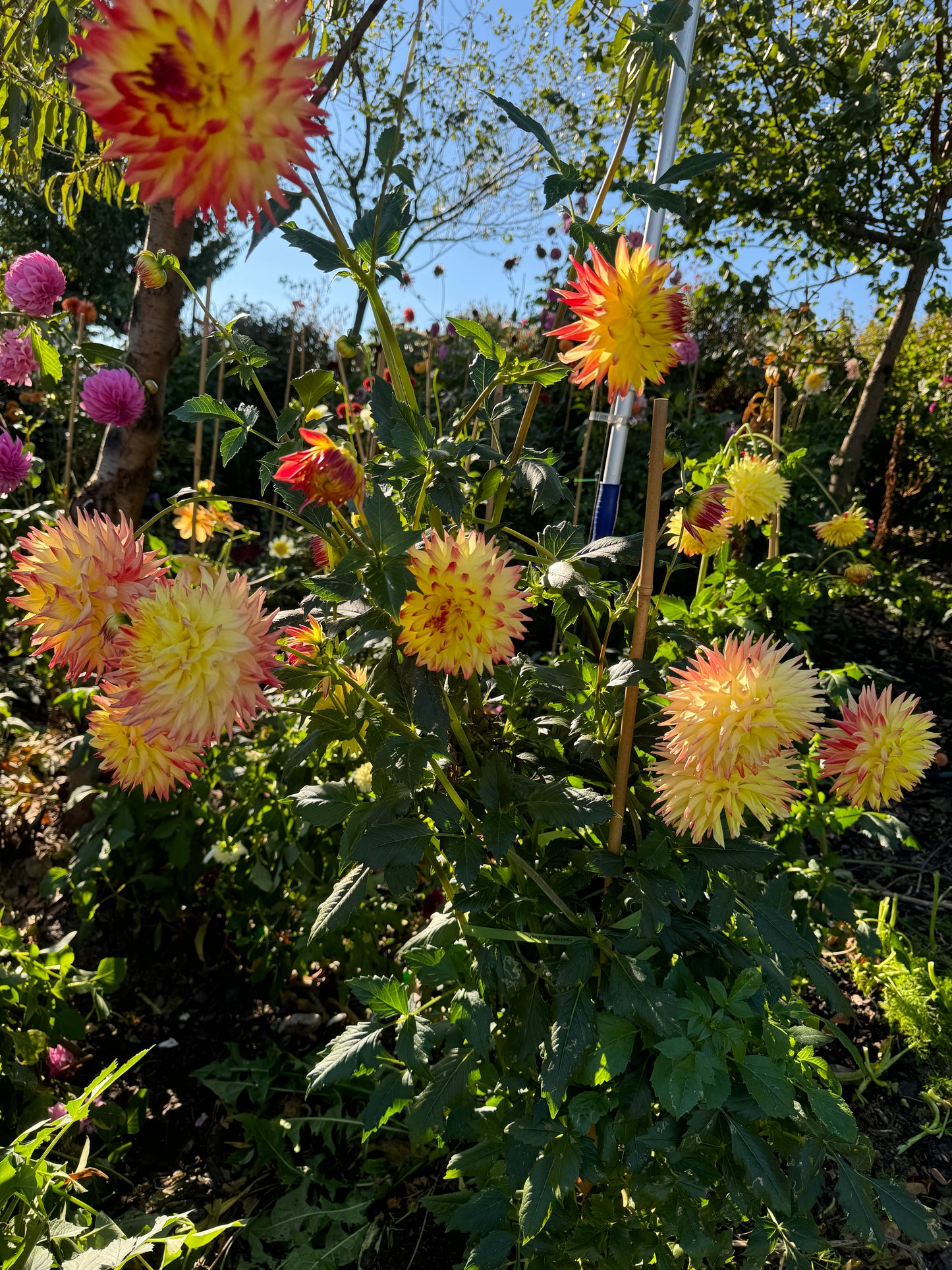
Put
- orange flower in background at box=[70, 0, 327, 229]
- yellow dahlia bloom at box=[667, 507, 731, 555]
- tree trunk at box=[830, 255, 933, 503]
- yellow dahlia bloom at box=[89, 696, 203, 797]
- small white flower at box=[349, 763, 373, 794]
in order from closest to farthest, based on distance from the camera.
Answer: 1. orange flower in background at box=[70, 0, 327, 229]
2. yellow dahlia bloom at box=[89, 696, 203, 797]
3. yellow dahlia bloom at box=[667, 507, 731, 555]
4. small white flower at box=[349, 763, 373, 794]
5. tree trunk at box=[830, 255, 933, 503]

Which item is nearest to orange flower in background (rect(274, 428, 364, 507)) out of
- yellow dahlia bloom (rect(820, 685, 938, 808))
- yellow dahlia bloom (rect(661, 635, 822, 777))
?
yellow dahlia bloom (rect(661, 635, 822, 777))

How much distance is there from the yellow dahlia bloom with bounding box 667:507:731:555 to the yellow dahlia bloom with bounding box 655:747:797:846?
1.17 feet

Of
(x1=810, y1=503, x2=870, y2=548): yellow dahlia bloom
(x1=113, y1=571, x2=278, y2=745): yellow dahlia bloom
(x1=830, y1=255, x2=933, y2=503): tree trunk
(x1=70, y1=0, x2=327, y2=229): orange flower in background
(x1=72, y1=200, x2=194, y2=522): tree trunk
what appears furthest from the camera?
(x1=830, y1=255, x2=933, y2=503): tree trunk

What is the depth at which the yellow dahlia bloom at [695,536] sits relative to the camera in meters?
1.12

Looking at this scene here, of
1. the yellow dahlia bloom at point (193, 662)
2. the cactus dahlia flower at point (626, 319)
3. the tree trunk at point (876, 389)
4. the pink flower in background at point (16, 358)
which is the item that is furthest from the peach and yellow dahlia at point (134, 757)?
the tree trunk at point (876, 389)

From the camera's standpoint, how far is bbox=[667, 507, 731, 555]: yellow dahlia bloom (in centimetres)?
112

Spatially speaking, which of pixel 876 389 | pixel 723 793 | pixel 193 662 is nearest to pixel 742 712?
pixel 723 793

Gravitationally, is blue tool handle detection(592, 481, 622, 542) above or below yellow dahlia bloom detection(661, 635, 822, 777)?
above

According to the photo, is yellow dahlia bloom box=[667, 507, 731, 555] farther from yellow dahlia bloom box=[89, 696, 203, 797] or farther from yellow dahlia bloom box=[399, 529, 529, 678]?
yellow dahlia bloom box=[89, 696, 203, 797]

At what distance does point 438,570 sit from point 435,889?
1180 millimetres

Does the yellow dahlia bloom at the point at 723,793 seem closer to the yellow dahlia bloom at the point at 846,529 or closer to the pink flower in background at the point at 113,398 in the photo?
the pink flower in background at the point at 113,398

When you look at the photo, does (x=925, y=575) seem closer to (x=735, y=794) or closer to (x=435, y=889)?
(x=435, y=889)

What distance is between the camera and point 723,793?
0.80m

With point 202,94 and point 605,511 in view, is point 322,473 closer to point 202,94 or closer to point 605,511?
point 202,94
